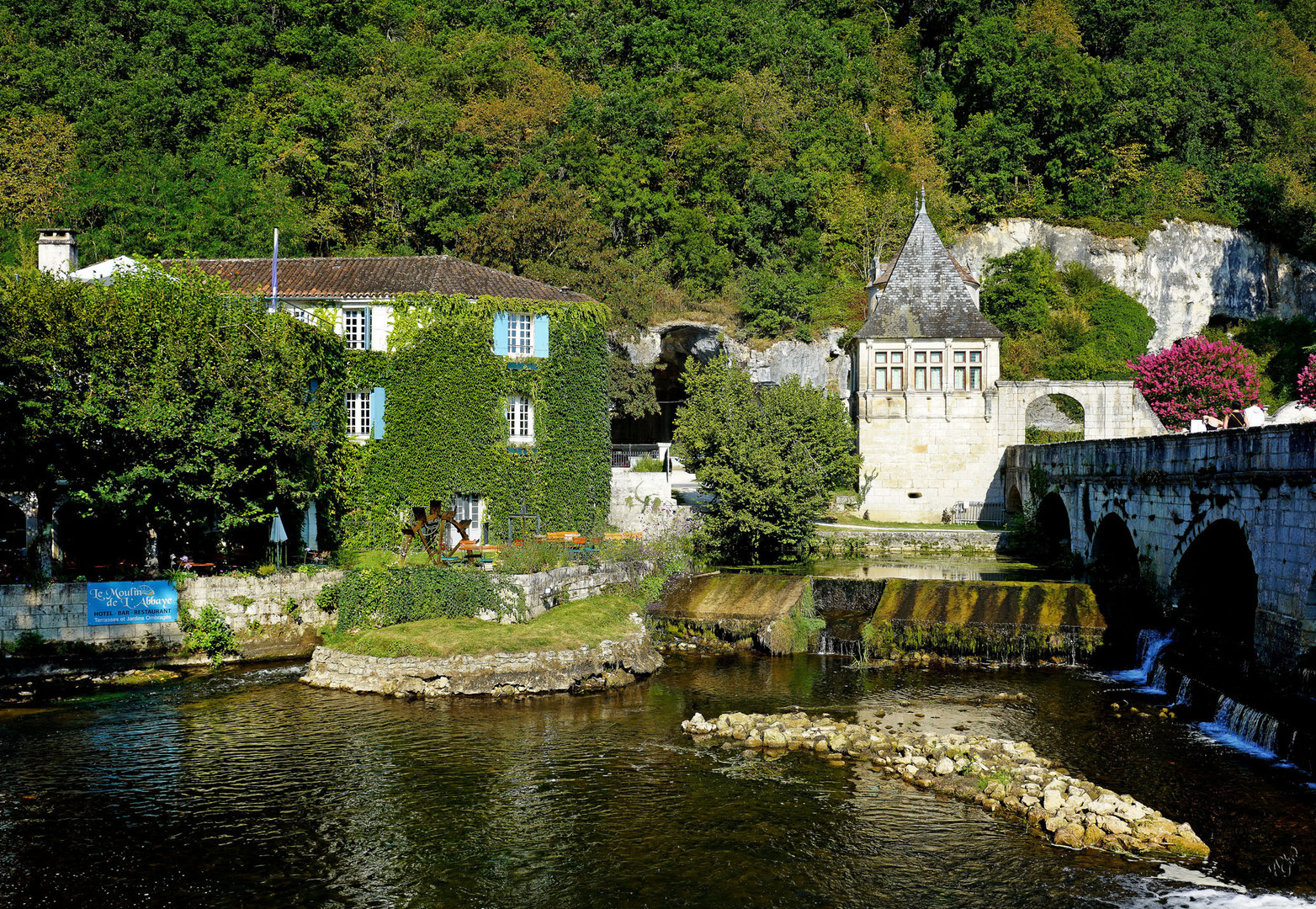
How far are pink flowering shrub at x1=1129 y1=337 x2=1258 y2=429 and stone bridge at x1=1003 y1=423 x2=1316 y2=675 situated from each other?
13.4 m

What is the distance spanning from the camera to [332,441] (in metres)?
33.6

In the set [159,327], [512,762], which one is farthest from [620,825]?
[159,327]

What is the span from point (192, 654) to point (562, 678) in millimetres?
10920

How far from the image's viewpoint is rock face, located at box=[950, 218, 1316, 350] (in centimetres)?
6525

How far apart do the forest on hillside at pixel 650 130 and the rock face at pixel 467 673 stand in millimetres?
25381

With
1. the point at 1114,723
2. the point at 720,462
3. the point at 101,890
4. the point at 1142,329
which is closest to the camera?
the point at 101,890

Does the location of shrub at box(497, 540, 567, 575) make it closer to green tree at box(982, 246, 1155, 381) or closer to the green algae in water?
the green algae in water

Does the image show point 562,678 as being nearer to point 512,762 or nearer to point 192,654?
point 512,762

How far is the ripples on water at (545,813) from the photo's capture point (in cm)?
1459

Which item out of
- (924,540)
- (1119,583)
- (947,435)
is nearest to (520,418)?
(924,540)

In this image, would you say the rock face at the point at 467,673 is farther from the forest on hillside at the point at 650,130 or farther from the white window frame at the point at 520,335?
the forest on hillside at the point at 650,130

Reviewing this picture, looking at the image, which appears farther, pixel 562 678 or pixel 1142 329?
pixel 1142 329

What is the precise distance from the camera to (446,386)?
35.4 m

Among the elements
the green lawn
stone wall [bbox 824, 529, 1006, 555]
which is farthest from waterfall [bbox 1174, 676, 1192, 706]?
stone wall [bbox 824, 529, 1006, 555]
